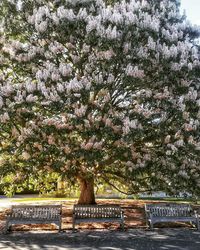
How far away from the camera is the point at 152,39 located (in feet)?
48.2

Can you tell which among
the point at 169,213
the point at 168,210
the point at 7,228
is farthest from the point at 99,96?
the point at 7,228

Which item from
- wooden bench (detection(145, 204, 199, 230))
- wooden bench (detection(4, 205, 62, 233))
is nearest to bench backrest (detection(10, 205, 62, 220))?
wooden bench (detection(4, 205, 62, 233))

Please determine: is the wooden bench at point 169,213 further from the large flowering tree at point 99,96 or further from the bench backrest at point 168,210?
the large flowering tree at point 99,96

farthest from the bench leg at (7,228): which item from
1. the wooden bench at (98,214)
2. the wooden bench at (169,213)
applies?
the wooden bench at (169,213)

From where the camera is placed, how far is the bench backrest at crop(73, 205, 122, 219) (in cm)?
1544

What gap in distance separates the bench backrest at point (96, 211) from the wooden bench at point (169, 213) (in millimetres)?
1219

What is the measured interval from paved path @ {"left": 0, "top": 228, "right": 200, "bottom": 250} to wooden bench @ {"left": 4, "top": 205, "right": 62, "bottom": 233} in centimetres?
48

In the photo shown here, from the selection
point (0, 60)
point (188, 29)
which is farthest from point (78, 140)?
point (188, 29)

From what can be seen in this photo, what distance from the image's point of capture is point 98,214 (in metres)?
15.5

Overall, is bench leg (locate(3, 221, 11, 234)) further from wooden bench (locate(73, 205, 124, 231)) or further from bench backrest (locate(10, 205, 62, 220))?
wooden bench (locate(73, 205, 124, 231))

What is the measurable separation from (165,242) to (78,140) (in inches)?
192

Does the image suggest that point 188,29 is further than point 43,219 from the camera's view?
Yes

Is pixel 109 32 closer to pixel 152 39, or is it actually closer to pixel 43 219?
pixel 152 39

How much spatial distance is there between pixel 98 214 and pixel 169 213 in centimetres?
287
